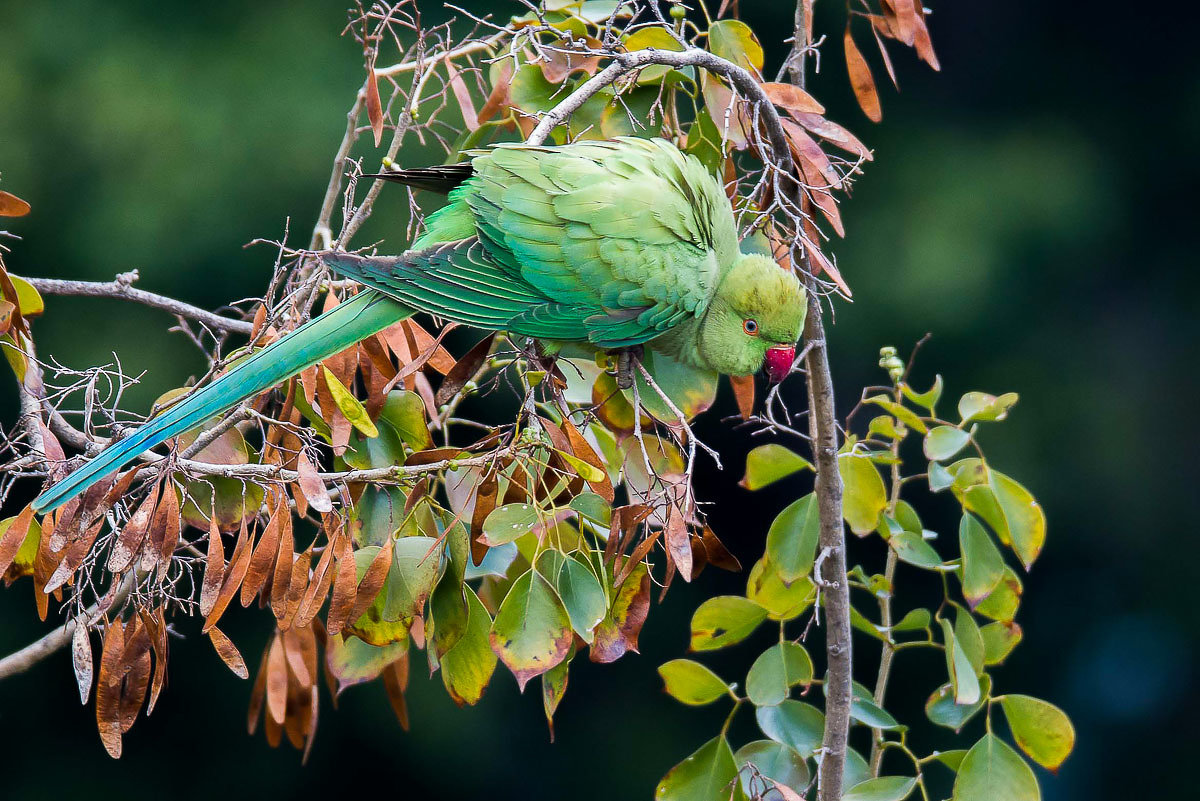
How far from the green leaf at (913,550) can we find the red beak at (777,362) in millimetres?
Answer: 286

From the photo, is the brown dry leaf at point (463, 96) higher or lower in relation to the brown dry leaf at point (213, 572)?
higher

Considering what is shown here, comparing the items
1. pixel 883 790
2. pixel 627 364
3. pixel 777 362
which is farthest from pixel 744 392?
pixel 883 790

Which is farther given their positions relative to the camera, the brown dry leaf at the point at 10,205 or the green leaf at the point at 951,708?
the green leaf at the point at 951,708

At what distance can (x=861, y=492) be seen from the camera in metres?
1.36

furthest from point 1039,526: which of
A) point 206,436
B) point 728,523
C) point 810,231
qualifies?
point 728,523

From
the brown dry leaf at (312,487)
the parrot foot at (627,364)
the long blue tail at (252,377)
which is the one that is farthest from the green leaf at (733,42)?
the brown dry leaf at (312,487)

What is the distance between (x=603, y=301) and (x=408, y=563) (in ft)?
1.53

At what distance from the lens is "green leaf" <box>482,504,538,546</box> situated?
3.52 ft

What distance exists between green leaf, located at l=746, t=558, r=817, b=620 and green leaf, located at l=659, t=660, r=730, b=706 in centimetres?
11

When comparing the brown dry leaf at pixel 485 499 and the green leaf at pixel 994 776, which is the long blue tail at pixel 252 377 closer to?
the brown dry leaf at pixel 485 499

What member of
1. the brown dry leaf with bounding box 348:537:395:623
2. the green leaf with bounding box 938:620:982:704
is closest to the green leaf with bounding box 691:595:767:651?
the green leaf with bounding box 938:620:982:704

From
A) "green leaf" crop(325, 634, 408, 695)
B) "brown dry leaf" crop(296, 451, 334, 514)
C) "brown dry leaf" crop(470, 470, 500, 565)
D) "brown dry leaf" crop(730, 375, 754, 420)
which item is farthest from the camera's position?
"brown dry leaf" crop(730, 375, 754, 420)

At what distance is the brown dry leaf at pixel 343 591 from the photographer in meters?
1.06

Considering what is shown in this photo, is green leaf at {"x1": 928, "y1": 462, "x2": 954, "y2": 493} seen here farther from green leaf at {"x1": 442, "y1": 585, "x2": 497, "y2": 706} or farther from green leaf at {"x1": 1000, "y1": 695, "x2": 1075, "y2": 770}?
green leaf at {"x1": 442, "y1": 585, "x2": 497, "y2": 706}
